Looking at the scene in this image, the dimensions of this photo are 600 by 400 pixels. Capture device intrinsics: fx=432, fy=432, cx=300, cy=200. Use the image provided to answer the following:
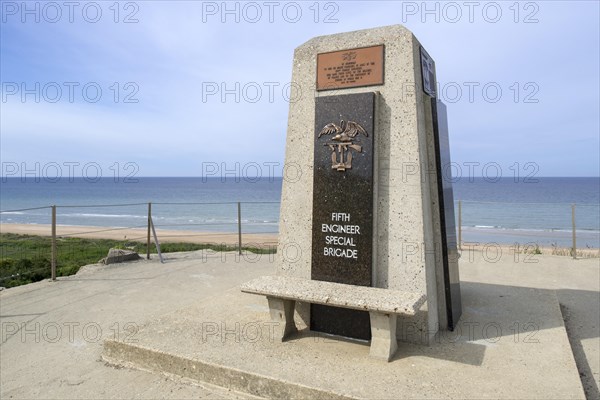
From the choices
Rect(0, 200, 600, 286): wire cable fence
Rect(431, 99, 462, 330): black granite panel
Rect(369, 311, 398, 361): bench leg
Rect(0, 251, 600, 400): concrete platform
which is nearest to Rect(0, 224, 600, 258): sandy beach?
Rect(0, 200, 600, 286): wire cable fence

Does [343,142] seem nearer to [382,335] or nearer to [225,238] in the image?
[382,335]

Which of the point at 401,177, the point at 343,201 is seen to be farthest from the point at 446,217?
the point at 343,201

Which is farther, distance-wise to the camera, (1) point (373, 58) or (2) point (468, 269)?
(2) point (468, 269)

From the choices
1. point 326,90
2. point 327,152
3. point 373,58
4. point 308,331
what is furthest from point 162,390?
point 373,58

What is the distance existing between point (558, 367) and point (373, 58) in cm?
265

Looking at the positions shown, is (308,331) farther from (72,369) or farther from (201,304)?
(72,369)

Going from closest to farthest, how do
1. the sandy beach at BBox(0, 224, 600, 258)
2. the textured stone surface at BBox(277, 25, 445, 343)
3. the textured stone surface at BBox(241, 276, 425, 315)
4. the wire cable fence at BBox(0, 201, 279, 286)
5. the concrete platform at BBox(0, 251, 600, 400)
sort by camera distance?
the concrete platform at BBox(0, 251, 600, 400), the textured stone surface at BBox(241, 276, 425, 315), the textured stone surface at BBox(277, 25, 445, 343), the wire cable fence at BBox(0, 201, 279, 286), the sandy beach at BBox(0, 224, 600, 258)

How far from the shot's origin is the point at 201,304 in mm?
4395

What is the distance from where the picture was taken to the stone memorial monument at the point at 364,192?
3.40m

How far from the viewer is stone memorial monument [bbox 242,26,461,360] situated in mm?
3396

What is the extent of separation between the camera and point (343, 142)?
3572 millimetres

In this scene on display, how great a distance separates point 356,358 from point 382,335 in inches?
10.0

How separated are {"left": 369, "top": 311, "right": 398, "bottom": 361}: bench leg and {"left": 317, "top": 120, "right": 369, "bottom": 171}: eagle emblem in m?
1.22

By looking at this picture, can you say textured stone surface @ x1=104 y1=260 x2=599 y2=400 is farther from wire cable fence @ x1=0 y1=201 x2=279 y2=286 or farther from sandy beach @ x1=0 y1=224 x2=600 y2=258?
sandy beach @ x1=0 y1=224 x2=600 y2=258
